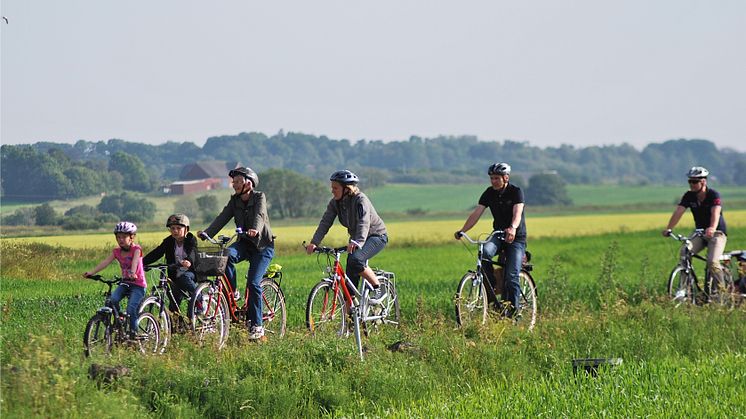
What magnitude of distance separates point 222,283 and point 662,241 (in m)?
31.1

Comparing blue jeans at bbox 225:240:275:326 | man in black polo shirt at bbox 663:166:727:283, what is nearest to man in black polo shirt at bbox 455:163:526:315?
blue jeans at bbox 225:240:275:326

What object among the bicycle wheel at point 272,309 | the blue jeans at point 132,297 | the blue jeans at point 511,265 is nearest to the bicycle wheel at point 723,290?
the blue jeans at point 511,265

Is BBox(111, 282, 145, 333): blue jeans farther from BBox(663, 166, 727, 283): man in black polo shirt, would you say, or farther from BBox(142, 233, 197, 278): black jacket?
BBox(663, 166, 727, 283): man in black polo shirt

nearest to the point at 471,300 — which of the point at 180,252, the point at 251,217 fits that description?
the point at 251,217

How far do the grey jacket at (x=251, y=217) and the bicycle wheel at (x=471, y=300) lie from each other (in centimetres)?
276

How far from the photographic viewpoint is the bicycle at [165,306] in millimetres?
11025

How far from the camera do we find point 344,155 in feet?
432

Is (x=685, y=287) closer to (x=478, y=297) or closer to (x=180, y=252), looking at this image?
(x=478, y=297)

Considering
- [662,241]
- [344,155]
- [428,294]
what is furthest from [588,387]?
[344,155]

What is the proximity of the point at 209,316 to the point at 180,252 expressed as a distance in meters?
0.78

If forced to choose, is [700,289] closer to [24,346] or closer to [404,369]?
[404,369]

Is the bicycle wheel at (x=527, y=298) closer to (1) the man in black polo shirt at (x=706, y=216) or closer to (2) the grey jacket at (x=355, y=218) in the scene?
(2) the grey jacket at (x=355, y=218)

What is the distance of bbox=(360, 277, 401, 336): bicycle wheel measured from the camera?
1267 centimetres

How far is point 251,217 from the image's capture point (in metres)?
12.0
